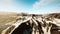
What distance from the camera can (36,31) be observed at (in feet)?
8.76

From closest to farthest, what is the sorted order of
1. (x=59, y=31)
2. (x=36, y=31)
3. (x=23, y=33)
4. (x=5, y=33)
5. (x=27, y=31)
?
(x=59, y=31) → (x=5, y=33) → (x=36, y=31) → (x=23, y=33) → (x=27, y=31)

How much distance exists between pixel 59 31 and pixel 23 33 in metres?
1.18

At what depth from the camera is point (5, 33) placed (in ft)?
8.09

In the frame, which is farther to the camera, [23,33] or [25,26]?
[25,26]

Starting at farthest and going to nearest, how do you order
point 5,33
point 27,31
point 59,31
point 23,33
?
point 27,31, point 23,33, point 5,33, point 59,31

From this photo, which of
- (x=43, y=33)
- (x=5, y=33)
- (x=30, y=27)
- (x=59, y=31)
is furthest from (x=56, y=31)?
(x=30, y=27)

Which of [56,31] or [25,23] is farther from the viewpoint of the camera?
[25,23]

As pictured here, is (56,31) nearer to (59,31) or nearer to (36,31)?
(59,31)

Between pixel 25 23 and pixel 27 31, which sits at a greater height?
pixel 25 23

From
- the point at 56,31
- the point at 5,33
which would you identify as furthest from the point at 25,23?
the point at 56,31

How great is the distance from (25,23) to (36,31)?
31.3 inches

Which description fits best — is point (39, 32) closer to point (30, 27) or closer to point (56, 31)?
point (56, 31)

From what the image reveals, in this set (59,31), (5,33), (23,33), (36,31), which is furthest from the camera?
(23,33)

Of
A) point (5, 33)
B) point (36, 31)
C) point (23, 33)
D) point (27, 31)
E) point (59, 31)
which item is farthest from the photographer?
point (27, 31)
